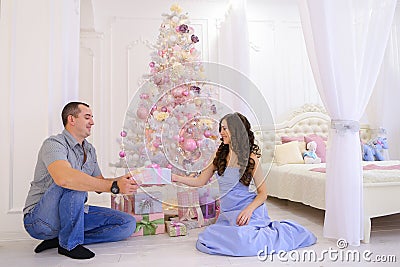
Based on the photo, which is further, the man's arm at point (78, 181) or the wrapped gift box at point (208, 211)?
the wrapped gift box at point (208, 211)

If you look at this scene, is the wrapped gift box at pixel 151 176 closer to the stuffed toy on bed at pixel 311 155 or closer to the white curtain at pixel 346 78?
the white curtain at pixel 346 78

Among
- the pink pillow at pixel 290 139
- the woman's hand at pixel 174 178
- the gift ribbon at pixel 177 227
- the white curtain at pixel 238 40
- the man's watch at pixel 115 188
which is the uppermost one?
the white curtain at pixel 238 40

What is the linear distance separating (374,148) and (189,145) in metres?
2.86

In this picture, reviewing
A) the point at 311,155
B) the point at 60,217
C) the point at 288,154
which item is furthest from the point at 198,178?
the point at 311,155

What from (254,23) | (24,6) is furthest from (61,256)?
(254,23)

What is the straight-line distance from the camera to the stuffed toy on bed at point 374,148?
447 centimetres

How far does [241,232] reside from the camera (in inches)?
84.4

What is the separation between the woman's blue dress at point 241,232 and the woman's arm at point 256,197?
0.14ft

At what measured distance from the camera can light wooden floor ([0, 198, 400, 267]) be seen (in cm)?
201

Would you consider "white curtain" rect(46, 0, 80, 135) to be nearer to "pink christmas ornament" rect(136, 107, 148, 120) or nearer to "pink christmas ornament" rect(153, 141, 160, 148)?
"pink christmas ornament" rect(136, 107, 148, 120)

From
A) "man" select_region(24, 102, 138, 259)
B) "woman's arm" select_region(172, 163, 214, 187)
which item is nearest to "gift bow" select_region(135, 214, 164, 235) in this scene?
"man" select_region(24, 102, 138, 259)

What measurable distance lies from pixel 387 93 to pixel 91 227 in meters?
4.12

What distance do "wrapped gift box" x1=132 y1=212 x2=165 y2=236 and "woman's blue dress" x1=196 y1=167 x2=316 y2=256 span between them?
613mm

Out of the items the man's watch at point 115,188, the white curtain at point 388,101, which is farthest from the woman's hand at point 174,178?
the white curtain at point 388,101
